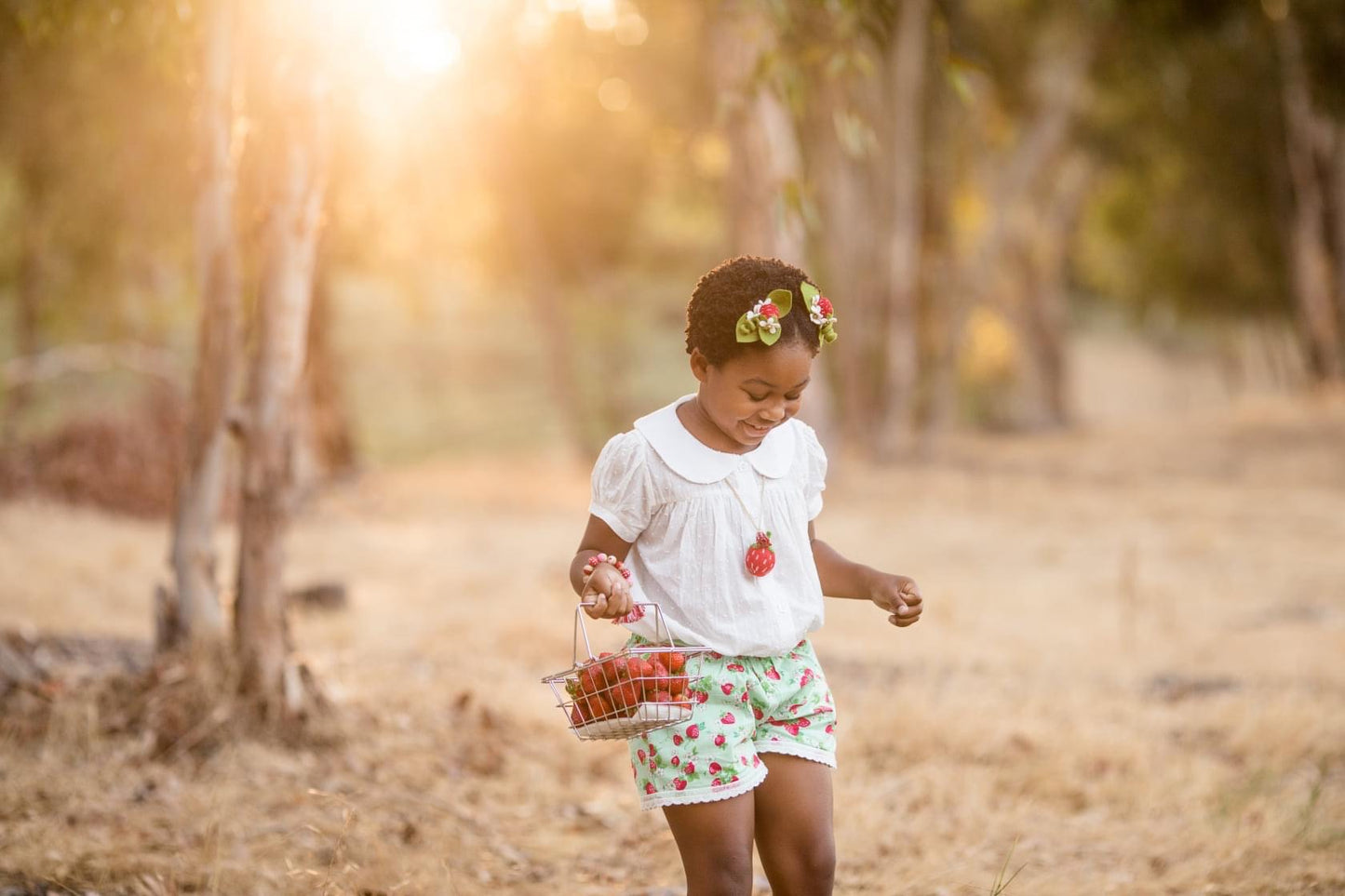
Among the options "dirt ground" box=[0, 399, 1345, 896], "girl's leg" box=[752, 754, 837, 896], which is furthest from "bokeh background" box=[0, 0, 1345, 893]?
"girl's leg" box=[752, 754, 837, 896]

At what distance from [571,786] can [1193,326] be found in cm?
4500

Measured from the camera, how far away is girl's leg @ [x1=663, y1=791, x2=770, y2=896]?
275 centimetres

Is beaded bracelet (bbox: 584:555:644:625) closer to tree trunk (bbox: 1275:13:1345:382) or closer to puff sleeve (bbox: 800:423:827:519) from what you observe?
puff sleeve (bbox: 800:423:827:519)

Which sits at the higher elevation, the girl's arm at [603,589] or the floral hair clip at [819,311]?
the floral hair clip at [819,311]

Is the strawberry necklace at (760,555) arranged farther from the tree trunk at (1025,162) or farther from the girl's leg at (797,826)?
the tree trunk at (1025,162)

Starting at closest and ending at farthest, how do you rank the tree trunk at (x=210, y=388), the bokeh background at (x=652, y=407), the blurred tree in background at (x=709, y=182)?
1. the bokeh background at (x=652, y=407)
2. the tree trunk at (x=210, y=388)
3. the blurred tree in background at (x=709, y=182)

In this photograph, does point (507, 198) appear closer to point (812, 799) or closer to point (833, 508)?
point (833, 508)

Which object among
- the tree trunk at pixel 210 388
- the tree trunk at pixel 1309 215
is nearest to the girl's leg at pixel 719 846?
the tree trunk at pixel 210 388

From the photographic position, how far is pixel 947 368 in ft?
57.4

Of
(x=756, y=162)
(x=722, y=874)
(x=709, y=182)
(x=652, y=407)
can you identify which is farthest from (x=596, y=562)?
(x=652, y=407)

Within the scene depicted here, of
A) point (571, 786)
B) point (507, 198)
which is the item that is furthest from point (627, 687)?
point (507, 198)

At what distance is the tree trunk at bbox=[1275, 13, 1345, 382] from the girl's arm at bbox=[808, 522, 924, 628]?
16913 millimetres

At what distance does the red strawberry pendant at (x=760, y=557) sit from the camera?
2.86 m

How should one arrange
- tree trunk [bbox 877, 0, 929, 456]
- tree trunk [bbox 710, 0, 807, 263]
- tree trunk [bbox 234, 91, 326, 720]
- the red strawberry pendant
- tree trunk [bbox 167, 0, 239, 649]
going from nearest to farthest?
the red strawberry pendant < tree trunk [bbox 234, 91, 326, 720] < tree trunk [bbox 167, 0, 239, 649] < tree trunk [bbox 710, 0, 807, 263] < tree trunk [bbox 877, 0, 929, 456]
